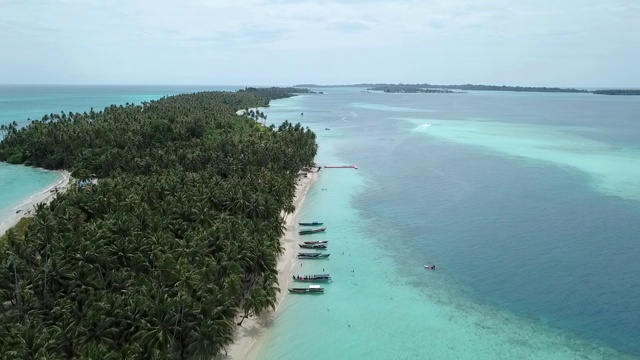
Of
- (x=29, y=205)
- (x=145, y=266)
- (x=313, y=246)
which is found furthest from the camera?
(x=29, y=205)

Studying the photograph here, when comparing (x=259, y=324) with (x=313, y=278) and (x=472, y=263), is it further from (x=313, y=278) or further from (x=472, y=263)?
(x=472, y=263)

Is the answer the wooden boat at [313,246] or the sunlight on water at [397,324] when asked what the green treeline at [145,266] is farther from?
the wooden boat at [313,246]

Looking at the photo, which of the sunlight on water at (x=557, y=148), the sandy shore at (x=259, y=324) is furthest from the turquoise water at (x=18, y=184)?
the sunlight on water at (x=557, y=148)

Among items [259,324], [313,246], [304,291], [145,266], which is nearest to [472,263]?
[313,246]

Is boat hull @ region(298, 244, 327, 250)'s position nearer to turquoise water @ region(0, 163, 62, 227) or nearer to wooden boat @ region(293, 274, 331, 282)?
wooden boat @ region(293, 274, 331, 282)

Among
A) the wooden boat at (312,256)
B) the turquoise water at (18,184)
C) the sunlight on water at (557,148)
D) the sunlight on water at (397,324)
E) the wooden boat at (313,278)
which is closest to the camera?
the sunlight on water at (397,324)
